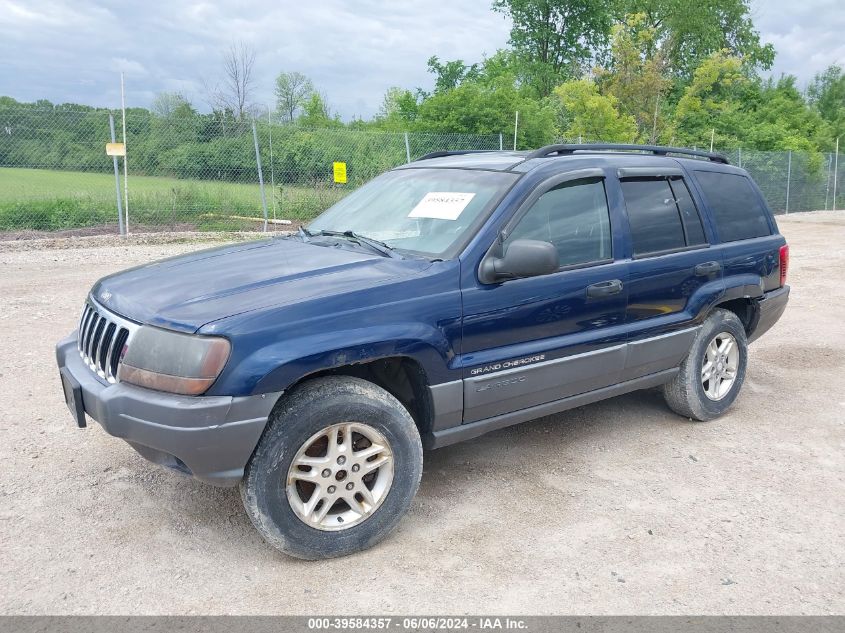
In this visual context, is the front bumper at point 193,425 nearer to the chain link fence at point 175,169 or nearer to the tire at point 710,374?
the tire at point 710,374

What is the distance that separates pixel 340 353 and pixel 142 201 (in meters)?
12.9

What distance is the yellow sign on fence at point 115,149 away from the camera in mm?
13375

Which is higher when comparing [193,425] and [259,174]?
[259,174]

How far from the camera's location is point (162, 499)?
3820 mm

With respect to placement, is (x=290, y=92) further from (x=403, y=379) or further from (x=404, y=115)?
(x=403, y=379)

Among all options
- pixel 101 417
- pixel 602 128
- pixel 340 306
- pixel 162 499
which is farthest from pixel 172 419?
pixel 602 128

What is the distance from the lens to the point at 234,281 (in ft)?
11.0

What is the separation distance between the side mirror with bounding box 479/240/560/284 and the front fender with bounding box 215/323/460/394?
412 mm

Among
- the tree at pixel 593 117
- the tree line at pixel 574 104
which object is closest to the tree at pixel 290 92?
the tree line at pixel 574 104

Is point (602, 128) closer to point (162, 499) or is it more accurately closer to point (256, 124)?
point (256, 124)

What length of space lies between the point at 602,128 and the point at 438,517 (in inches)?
775

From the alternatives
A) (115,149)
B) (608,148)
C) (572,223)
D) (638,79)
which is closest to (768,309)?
(608,148)

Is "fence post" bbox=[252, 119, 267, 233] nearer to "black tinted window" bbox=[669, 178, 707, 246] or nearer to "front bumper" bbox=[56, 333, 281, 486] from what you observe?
"black tinted window" bbox=[669, 178, 707, 246]

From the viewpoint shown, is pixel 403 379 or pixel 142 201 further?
pixel 142 201
